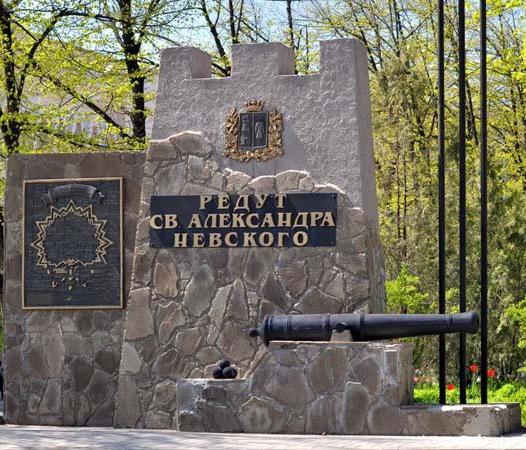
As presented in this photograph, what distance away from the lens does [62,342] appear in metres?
17.2

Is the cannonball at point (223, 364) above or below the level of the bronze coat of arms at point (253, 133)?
below

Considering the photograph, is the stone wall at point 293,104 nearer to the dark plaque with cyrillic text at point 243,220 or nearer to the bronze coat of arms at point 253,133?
the bronze coat of arms at point 253,133

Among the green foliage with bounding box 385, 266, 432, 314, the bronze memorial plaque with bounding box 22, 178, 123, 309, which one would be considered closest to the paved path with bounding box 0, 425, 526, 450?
the bronze memorial plaque with bounding box 22, 178, 123, 309

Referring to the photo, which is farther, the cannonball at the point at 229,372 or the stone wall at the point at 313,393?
the cannonball at the point at 229,372

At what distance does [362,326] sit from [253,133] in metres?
3.16

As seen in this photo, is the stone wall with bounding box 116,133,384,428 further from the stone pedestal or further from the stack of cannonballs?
the stone pedestal

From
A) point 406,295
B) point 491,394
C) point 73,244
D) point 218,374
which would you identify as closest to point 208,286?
point 218,374

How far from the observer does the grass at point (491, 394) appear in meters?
17.4

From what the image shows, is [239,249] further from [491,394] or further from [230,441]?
Result: [491,394]

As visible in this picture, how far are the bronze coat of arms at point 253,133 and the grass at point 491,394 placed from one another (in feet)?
13.9

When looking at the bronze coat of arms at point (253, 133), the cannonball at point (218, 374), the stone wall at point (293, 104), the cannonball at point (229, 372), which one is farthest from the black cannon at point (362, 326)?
the bronze coat of arms at point (253, 133)

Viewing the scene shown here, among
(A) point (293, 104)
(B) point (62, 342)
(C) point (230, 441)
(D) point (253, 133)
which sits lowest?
(C) point (230, 441)

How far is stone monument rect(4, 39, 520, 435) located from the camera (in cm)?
1553

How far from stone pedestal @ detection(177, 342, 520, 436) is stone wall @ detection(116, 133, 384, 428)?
114 cm
